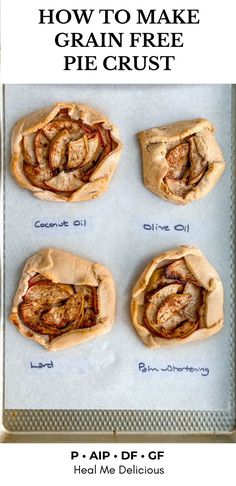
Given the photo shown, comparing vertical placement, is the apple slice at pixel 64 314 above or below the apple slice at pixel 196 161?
below

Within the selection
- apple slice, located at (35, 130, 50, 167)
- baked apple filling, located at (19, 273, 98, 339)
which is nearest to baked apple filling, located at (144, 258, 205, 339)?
baked apple filling, located at (19, 273, 98, 339)

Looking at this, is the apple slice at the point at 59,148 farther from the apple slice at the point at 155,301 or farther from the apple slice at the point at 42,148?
the apple slice at the point at 155,301

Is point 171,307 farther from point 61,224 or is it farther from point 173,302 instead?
point 61,224
